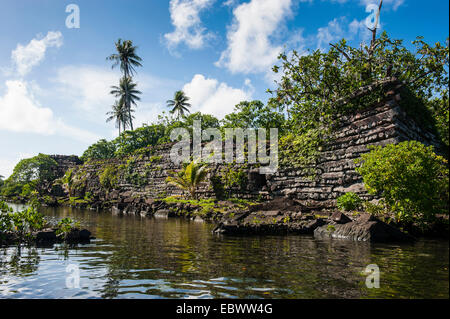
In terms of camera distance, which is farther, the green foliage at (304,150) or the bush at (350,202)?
the green foliage at (304,150)

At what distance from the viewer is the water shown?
3266 mm

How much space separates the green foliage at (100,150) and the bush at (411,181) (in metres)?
38.4

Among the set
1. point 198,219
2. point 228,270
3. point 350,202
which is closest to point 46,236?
point 228,270

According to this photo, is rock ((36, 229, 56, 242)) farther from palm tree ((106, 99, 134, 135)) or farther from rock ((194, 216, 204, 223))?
palm tree ((106, 99, 134, 135))

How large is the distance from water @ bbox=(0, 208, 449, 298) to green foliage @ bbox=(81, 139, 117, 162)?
36107 mm

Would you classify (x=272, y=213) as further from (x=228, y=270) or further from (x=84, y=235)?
(x=84, y=235)

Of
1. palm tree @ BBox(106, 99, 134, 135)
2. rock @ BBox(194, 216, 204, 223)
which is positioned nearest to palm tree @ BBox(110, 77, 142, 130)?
palm tree @ BBox(106, 99, 134, 135)

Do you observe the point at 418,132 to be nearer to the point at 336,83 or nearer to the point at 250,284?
the point at 336,83

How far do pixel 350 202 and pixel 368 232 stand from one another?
2.94 m

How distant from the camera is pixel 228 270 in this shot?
4.32 metres

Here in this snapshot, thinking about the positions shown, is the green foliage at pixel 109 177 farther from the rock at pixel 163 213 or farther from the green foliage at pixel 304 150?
the green foliage at pixel 304 150

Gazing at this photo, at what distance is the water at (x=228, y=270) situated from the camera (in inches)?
129

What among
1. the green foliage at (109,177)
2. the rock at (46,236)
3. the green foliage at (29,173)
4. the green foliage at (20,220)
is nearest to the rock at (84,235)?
the rock at (46,236)
